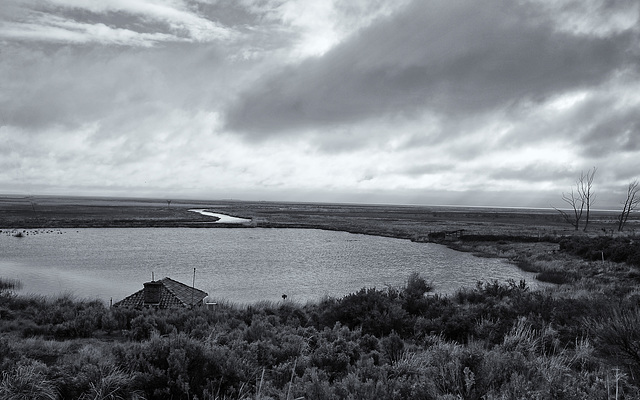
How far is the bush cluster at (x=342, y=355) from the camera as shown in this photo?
609 centimetres

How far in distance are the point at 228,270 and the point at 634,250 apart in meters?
29.0

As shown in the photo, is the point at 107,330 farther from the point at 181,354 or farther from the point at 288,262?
the point at 288,262

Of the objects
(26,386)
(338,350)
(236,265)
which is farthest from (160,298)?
(236,265)

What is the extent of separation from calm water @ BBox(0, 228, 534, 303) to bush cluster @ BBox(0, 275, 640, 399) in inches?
372

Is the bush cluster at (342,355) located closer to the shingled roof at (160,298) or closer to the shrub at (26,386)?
the shrub at (26,386)

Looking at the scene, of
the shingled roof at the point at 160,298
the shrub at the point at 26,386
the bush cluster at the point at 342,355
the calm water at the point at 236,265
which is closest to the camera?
the shrub at the point at 26,386

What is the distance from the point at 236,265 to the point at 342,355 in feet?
91.9

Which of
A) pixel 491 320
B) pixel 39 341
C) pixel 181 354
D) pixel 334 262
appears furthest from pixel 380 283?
pixel 181 354

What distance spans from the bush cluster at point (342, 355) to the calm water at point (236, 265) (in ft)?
31.0

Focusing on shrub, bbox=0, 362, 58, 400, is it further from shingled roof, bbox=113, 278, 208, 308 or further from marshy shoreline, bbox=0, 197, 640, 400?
shingled roof, bbox=113, 278, 208, 308

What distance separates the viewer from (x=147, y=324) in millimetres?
12992

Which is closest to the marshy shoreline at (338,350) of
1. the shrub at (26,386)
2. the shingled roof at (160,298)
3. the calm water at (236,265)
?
the shrub at (26,386)

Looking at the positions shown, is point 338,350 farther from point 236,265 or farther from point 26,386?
point 236,265

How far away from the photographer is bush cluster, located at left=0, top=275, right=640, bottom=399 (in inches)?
240
